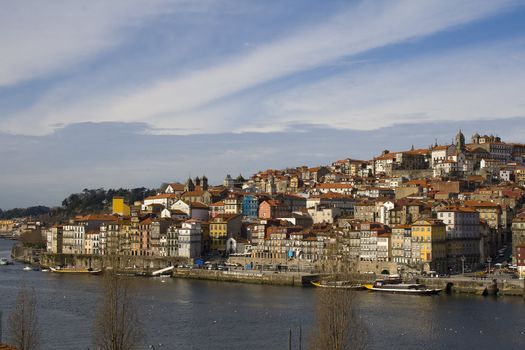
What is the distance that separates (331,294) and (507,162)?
2709 inches

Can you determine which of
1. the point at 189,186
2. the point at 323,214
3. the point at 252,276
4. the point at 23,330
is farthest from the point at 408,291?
the point at 189,186

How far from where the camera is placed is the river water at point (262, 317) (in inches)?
1169

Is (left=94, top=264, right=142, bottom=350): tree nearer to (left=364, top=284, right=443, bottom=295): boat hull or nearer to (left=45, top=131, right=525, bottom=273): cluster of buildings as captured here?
(left=364, top=284, right=443, bottom=295): boat hull

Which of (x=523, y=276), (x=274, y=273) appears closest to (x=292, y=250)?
(x=274, y=273)

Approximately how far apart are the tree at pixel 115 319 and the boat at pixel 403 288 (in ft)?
80.3

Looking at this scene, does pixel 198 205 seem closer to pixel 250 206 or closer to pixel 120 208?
pixel 250 206

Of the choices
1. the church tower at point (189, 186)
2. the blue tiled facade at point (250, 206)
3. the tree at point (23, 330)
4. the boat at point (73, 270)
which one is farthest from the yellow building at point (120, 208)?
the tree at point (23, 330)

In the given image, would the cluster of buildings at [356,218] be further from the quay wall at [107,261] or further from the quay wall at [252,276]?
the quay wall at [252,276]

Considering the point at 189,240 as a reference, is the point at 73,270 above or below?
below

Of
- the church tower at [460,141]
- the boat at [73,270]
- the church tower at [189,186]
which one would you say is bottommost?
the boat at [73,270]

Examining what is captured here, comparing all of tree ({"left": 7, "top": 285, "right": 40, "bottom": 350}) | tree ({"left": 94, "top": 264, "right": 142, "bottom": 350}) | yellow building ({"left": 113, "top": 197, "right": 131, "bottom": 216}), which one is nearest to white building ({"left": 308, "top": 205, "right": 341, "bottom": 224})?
yellow building ({"left": 113, "top": 197, "right": 131, "bottom": 216})

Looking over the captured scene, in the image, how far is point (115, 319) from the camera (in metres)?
21.6

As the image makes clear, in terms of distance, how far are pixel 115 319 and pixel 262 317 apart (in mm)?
14206

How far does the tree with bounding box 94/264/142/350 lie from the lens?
21266mm
